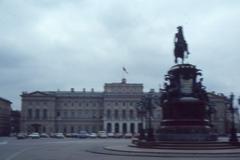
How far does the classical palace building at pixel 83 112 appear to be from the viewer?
13225cm

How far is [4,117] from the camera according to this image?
135 metres

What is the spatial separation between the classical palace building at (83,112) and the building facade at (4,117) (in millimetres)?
6013

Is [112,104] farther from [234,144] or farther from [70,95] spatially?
[234,144]

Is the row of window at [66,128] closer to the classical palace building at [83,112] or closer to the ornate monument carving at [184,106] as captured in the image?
the classical palace building at [83,112]

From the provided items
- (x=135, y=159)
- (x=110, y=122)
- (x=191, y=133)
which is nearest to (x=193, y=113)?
(x=191, y=133)

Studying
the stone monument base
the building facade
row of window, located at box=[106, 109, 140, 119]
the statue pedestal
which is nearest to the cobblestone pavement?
the stone monument base

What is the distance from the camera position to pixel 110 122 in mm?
131750

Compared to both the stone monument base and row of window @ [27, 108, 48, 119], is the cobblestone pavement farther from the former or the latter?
row of window @ [27, 108, 48, 119]

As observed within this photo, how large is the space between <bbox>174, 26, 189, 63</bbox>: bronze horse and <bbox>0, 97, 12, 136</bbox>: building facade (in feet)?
328

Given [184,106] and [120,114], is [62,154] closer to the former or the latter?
[184,106]

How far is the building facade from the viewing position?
12938 cm

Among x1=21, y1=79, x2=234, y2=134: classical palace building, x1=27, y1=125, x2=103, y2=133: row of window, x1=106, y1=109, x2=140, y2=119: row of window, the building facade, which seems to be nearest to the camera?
the building facade

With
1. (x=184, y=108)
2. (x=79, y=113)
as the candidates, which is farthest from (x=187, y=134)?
(x=79, y=113)

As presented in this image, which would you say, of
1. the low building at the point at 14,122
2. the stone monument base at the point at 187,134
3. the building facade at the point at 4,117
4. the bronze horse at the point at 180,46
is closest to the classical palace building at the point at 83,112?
the building facade at the point at 4,117
